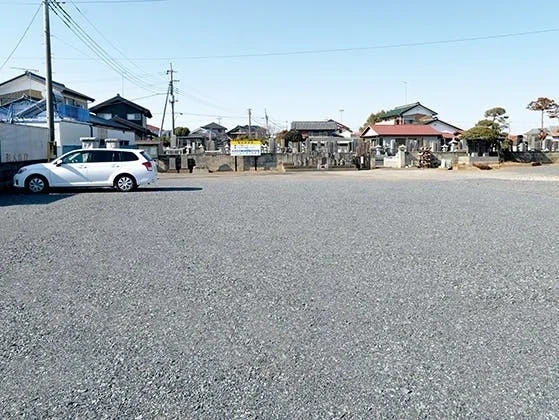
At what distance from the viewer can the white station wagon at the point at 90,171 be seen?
14.4 m

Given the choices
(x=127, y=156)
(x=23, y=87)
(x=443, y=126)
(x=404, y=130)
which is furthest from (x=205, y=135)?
(x=127, y=156)

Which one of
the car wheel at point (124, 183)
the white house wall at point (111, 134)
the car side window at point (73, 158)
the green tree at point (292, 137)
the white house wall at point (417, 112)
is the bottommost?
the car wheel at point (124, 183)

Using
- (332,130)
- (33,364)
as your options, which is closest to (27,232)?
(33,364)

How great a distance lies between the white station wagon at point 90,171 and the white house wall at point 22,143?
285 centimetres

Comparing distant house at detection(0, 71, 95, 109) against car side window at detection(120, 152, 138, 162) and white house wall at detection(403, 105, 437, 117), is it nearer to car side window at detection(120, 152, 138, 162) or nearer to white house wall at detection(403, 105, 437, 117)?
car side window at detection(120, 152, 138, 162)

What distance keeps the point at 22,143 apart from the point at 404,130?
4839 centimetres

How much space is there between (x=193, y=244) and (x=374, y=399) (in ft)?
15.2

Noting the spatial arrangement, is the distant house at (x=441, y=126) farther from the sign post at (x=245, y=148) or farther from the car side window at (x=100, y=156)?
the car side window at (x=100, y=156)

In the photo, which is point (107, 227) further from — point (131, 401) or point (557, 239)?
point (557, 239)

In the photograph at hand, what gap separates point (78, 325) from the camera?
3768 mm

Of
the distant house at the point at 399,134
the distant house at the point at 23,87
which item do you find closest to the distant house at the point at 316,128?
the distant house at the point at 399,134

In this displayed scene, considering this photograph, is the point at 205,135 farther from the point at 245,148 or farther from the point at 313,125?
the point at 245,148

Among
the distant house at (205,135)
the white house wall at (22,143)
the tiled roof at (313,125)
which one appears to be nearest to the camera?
the white house wall at (22,143)

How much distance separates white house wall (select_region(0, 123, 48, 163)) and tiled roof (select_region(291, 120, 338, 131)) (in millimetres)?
53871
